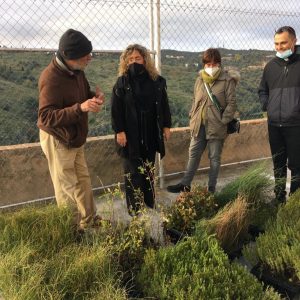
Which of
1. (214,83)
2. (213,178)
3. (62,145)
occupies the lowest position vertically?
(213,178)

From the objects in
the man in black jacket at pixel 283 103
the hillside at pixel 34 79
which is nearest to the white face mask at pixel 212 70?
the man in black jacket at pixel 283 103

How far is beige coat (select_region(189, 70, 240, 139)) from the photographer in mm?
4516

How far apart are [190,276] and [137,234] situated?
25.5 inches

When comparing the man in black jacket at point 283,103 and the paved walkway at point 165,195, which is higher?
the man in black jacket at point 283,103

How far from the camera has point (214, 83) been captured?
179 inches

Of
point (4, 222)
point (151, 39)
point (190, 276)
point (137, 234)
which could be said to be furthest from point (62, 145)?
point (151, 39)

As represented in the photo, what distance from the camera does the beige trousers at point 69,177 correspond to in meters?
3.47

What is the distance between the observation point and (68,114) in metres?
3.17

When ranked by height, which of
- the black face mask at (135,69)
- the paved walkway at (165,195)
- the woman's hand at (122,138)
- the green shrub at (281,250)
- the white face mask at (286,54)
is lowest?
the paved walkway at (165,195)

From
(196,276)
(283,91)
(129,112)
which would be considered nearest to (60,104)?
(129,112)

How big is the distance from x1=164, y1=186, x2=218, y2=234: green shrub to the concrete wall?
1.32 metres

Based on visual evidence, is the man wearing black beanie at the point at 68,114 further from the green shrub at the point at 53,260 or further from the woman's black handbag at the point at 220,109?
the woman's black handbag at the point at 220,109

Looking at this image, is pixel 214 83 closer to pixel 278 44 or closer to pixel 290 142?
pixel 278 44

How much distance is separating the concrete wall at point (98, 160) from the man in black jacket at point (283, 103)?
139 cm
